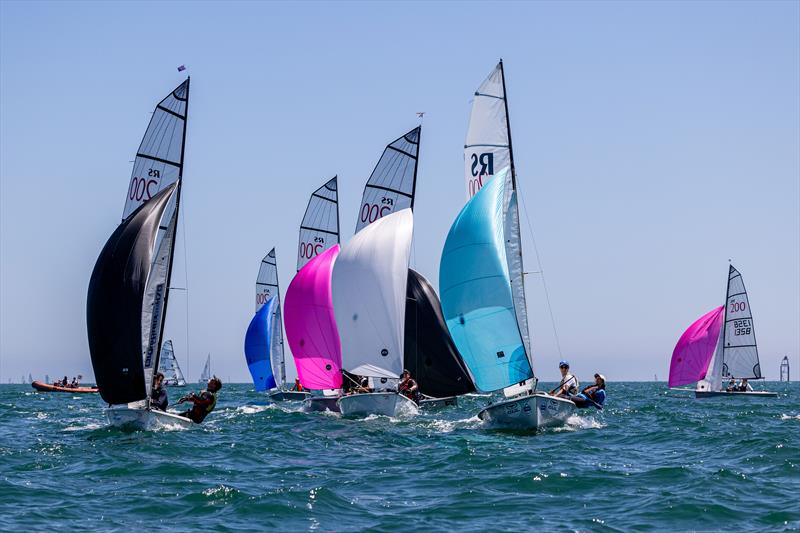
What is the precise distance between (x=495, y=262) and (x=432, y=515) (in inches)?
451

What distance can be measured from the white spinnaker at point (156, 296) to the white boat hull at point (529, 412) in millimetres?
7822

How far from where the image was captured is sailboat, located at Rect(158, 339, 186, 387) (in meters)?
101

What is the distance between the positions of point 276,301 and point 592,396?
26423 millimetres

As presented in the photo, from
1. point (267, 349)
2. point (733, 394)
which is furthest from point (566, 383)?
point (733, 394)

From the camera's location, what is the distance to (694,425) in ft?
88.7

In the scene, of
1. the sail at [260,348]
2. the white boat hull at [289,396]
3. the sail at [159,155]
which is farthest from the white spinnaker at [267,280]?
the sail at [159,155]

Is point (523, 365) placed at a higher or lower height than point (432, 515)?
higher

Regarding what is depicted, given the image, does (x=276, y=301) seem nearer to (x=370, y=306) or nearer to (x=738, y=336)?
(x=370, y=306)

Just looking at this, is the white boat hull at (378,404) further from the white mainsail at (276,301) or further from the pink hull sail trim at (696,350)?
the pink hull sail trim at (696,350)

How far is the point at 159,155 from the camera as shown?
26.1 metres

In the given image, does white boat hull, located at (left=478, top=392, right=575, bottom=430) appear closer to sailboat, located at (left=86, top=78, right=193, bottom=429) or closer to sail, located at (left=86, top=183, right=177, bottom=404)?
sailboat, located at (left=86, top=78, right=193, bottom=429)

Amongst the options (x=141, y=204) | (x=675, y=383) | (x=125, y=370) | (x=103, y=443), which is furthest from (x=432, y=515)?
(x=675, y=383)

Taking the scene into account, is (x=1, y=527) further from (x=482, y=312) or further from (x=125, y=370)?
(x=482, y=312)

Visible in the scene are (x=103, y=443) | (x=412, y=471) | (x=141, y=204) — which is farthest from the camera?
(x=141, y=204)
